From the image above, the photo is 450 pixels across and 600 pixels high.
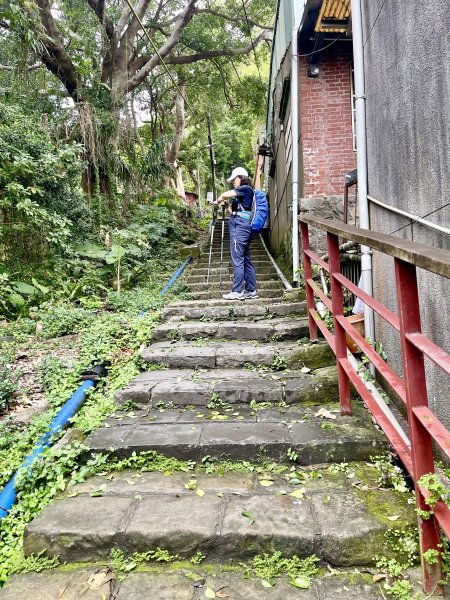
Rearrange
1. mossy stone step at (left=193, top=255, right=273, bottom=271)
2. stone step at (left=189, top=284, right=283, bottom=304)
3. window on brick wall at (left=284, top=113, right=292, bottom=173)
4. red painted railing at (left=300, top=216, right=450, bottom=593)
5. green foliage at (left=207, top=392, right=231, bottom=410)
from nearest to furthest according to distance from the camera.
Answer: red painted railing at (left=300, top=216, right=450, bottom=593) → green foliage at (left=207, top=392, right=231, bottom=410) → stone step at (left=189, top=284, right=283, bottom=304) → window on brick wall at (left=284, top=113, right=292, bottom=173) → mossy stone step at (left=193, top=255, right=273, bottom=271)

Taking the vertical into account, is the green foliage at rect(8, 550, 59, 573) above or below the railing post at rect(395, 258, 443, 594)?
below

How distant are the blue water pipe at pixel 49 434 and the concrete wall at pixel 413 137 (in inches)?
95.7

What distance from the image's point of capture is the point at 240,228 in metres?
5.77

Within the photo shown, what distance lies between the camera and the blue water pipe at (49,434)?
2482mm

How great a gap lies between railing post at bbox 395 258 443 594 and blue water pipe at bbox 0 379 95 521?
6.99 feet

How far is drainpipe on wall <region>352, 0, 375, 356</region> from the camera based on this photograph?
357 cm

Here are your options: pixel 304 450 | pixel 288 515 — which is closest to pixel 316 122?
pixel 304 450

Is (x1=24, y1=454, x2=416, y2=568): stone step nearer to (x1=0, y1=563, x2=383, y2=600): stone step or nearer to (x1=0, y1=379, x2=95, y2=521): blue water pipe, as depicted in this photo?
(x1=0, y1=563, x2=383, y2=600): stone step

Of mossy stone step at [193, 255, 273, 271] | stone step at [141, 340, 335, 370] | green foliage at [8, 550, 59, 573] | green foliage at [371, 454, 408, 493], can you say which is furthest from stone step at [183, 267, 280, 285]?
green foliage at [8, 550, 59, 573]

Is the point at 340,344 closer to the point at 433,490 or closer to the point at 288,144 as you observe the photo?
the point at 433,490

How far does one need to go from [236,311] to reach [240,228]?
1.27 metres

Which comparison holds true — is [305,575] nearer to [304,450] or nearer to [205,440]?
[304,450]

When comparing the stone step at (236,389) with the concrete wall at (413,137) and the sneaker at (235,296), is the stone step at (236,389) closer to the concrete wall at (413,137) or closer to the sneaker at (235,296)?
the concrete wall at (413,137)

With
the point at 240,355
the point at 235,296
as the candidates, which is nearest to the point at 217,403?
the point at 240,355
